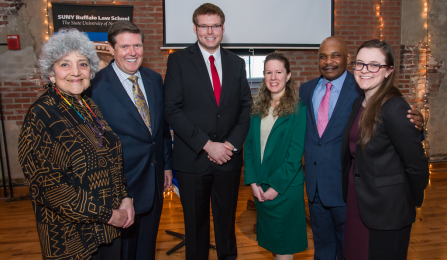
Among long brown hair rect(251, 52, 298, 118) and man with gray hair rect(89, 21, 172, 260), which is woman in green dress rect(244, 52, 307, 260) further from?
man with gray hair rect(89, 21, 172, 260)

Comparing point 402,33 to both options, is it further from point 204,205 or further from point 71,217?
point 71,217

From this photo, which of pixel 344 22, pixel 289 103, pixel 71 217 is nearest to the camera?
pixel 71 217

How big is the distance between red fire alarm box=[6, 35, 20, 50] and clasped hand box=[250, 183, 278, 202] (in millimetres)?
4134

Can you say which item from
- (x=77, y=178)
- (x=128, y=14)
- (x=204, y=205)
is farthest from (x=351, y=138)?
(x=128, y=14)

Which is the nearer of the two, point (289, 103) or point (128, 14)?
point (289, 103)

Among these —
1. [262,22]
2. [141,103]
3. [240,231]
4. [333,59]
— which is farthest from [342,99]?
[262,22]

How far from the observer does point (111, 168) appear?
1.47 metres

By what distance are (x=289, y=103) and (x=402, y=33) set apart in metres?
4.35

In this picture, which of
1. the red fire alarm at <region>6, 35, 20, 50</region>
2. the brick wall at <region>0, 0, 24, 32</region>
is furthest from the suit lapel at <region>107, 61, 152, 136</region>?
→ the brick wall at <region>0, 0, 24, 32</region>

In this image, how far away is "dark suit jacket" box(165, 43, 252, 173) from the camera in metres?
2.03

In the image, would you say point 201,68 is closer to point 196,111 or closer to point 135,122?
point 196,111

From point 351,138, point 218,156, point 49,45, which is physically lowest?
point 218,156

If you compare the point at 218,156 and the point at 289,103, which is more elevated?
the point at 289,103

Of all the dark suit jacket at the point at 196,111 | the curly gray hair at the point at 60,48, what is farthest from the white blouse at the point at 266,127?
the curly gray hair at the point at 60,48
